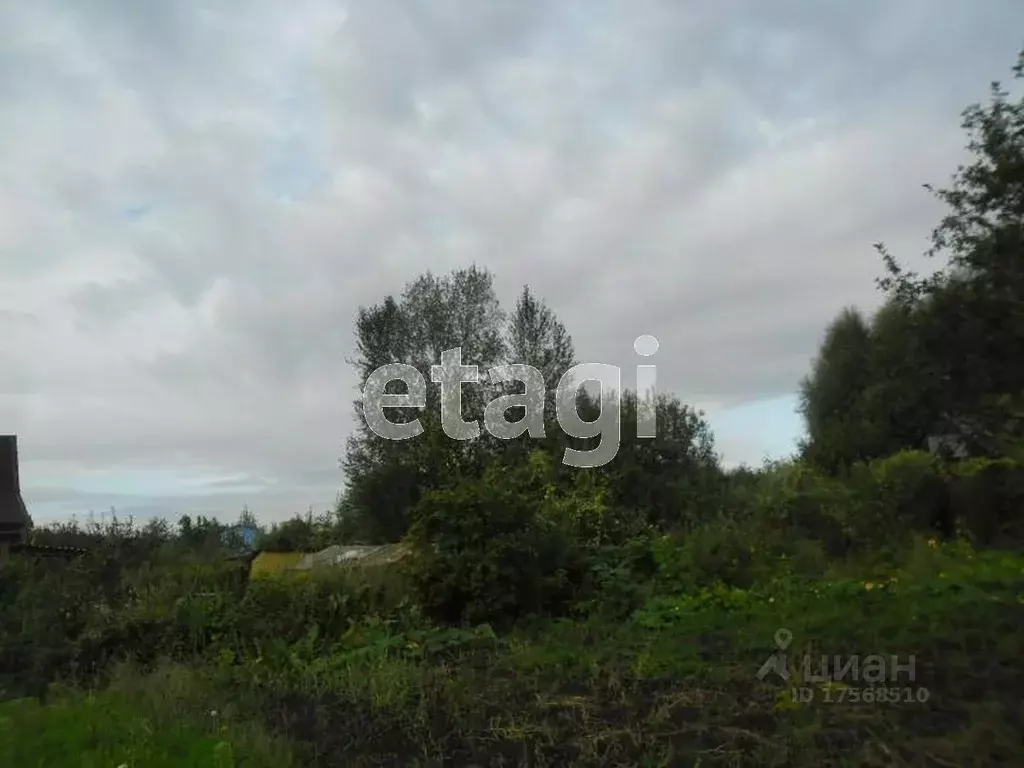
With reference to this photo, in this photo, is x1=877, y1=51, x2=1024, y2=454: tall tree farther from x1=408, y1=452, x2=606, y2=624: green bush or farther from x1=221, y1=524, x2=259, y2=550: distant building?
x1=221, y1=524, x2=259, y2=550: distant building

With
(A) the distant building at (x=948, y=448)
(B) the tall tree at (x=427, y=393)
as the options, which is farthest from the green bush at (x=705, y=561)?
(B) the tall tree at (x=427, y=393)

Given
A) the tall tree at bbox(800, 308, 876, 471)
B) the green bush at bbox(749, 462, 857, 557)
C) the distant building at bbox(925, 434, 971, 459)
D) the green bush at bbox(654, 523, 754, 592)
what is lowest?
the green bush at bbox(654, 523, 754, 592)

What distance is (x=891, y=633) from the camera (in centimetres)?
648

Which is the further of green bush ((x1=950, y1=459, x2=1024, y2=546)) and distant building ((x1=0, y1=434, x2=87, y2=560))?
distant building ((x1=0, y1=434, x2=87, y2=560))

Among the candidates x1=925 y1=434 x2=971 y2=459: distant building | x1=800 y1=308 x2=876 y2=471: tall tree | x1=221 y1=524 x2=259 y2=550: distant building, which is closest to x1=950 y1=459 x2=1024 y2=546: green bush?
x1=925 y1=434 x2=971 y2=459: distant building

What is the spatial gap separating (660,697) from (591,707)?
1.50 ft

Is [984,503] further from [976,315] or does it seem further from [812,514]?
[976,315]

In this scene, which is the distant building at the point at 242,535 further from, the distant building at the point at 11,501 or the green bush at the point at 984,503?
the green bush at the point at 984,503

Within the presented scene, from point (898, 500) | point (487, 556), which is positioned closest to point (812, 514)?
point (898, 500)

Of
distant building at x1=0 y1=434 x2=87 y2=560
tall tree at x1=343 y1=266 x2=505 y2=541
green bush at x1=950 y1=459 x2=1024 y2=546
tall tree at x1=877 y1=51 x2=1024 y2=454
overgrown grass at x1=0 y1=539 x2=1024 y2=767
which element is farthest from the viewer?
tall tree at x1=343 y1=266 x2=505 y2=541

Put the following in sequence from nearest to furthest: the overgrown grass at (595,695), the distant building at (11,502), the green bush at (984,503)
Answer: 1. the overgrown grass at (595,695)
2. the green bush at (984,503)
3. the distant building at (11,502)

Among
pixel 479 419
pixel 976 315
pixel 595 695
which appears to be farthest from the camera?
pixel 479 419

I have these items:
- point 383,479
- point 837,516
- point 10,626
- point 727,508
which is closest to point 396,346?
point 383,479

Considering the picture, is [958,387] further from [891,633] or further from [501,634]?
[501,634]
